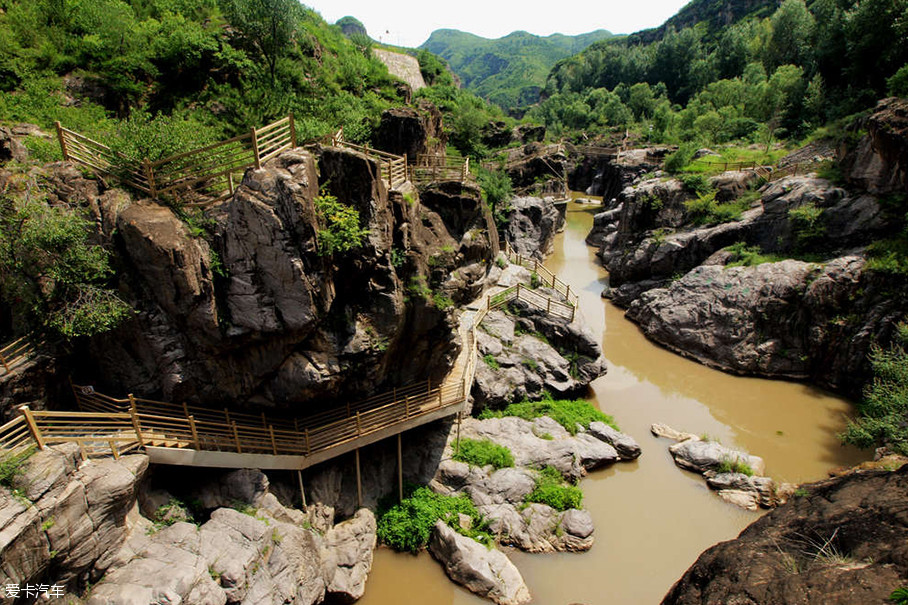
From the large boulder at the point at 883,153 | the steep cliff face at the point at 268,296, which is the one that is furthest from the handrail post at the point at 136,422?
the large boulder at the point at 883,153

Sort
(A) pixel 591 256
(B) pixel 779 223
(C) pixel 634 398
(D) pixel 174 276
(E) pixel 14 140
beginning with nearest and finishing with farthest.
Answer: (D) pixel 174 276 → (E) pixel 14 140 → (C) pixel 634 398 → (B) pixel 779 223 → (A) pixel 591 256

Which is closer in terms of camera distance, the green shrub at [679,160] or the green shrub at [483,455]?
the green shrub at [483,455]

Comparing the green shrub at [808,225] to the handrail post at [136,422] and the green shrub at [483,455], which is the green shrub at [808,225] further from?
the handrail post at [136,422]

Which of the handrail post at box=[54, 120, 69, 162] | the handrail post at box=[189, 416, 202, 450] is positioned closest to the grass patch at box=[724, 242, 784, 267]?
the handrail post at box=[189, 416, 202, 450]

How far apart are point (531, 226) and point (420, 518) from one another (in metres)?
28.7

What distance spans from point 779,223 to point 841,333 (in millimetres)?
7504

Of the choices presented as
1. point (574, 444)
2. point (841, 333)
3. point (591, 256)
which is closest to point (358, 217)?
point (574, 444)

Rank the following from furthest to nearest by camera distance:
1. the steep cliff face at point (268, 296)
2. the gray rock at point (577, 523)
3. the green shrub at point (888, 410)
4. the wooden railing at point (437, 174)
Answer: the wooden railing at point (437, 174)
the green shrub at point (888, 410)
the gray rock at point (577, 523)
the steep cliff face at point (268, 296)

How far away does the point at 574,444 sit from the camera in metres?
16.5

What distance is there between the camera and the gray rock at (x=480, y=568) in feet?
38.7

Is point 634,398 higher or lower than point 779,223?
lower

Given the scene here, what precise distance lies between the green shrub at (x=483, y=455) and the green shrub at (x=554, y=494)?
3.89 feet

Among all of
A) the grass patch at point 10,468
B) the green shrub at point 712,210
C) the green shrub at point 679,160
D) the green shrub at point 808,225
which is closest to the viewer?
the grass patch at point 10,468

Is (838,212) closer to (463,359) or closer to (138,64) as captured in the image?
(463,359)
